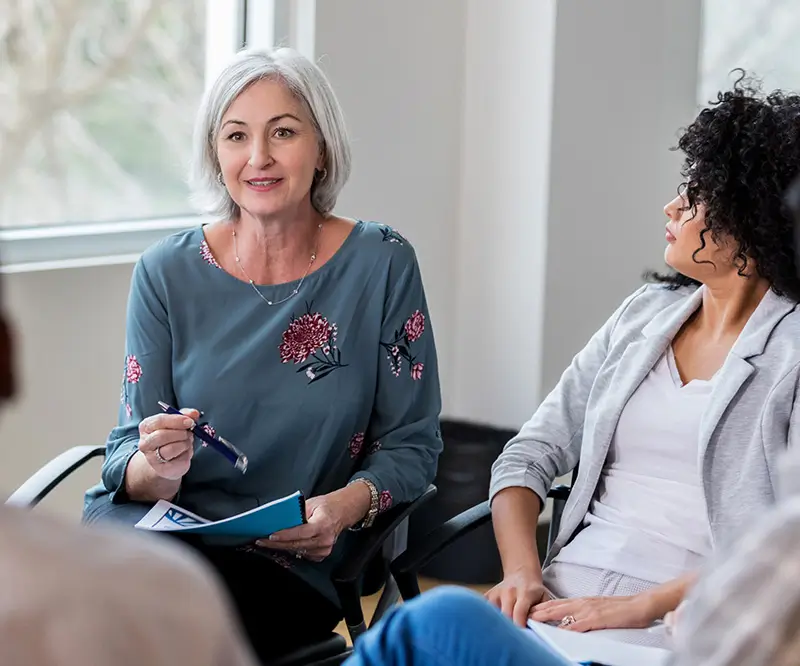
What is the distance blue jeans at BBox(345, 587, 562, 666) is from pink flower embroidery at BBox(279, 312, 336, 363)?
0.85 meters

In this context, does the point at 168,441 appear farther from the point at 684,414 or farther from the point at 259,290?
the point at 684,414

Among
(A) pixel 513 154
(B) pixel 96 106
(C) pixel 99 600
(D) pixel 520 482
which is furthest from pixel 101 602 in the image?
(A) pixel 513 154

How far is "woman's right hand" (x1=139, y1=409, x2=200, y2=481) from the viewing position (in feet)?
6.39

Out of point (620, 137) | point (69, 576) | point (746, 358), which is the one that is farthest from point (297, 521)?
point (620, 137)

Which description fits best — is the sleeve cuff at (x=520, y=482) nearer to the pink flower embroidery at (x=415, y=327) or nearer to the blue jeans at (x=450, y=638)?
the pink flower embroidery at (x=415, y=327)

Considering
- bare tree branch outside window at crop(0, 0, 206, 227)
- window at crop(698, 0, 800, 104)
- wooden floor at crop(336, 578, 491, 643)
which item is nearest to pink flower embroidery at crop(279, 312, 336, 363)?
bare tree branch outside window at crop(0, 0, 206, 227)

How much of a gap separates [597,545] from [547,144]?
1.46 m

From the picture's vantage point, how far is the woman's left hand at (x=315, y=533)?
78.4 inches

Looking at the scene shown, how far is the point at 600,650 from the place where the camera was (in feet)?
5.60

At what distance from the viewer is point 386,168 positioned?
127 inches

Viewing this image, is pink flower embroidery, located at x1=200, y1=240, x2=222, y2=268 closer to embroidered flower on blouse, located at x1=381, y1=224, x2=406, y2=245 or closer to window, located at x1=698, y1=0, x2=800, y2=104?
embroidered flower on blouse, located at x1=381, y1=224, x2=406, y2=245

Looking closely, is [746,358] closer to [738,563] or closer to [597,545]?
[597,545]

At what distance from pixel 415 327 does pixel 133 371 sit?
0.50m

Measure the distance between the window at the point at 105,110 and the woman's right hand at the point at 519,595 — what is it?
4.32 feet
